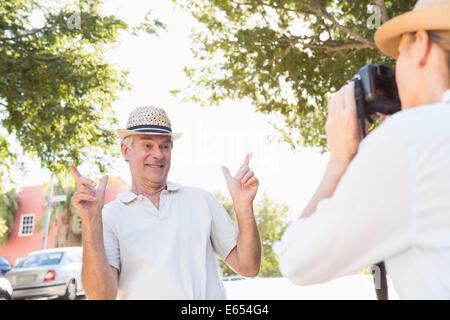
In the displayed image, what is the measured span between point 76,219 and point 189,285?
31.7 m

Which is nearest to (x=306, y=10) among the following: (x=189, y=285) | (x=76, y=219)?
(x=189, y=285)

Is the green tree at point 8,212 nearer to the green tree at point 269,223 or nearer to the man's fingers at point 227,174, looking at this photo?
the green tree at point 269,223

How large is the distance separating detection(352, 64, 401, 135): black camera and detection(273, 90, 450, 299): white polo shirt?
0.87 ft

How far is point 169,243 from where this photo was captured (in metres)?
2.55

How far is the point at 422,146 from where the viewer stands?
1.03 m

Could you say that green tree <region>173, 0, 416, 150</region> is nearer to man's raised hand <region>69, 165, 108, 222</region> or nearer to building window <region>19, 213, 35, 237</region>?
man's raised hand <region>69, 165, 108, 222</region>

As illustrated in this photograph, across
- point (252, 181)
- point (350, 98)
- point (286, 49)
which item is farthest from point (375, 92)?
point (286, 49)

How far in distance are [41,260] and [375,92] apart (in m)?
12.5

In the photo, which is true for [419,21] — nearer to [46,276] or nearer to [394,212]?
[394,212]

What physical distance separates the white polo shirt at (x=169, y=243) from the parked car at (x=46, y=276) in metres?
10.0

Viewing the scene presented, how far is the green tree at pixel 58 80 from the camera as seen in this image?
840cm

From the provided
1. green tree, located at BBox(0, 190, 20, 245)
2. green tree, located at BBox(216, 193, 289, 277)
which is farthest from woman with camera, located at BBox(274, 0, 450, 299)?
green tree, located at BBox(216, 193, 289, 277)

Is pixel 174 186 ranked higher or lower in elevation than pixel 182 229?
higher
